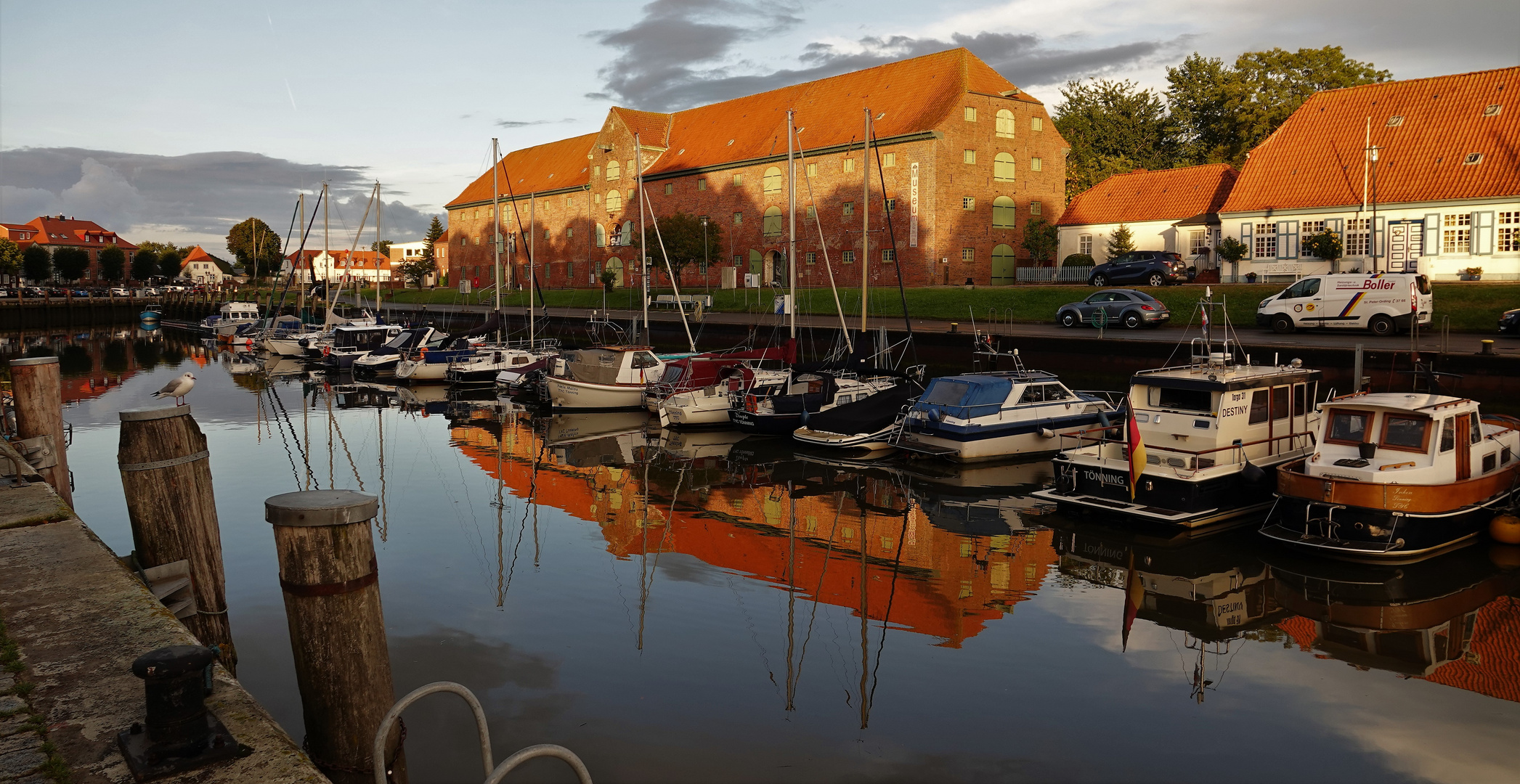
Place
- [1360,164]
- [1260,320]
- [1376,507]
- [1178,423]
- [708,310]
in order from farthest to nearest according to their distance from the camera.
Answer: [708,310] → [1360,164] → [1260,320] → [1178,423] → [1376,507]

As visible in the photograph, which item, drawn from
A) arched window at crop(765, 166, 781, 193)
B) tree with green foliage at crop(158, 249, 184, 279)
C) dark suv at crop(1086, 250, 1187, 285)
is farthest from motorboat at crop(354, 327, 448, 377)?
tree with green foliage at crop(158, 249, 184, 279)

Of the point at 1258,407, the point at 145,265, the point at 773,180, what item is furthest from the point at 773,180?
the point at 145,265

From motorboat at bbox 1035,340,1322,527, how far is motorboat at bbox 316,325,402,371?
36186 mm

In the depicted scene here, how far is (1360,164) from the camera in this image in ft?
137

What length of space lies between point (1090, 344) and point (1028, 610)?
19.0 m

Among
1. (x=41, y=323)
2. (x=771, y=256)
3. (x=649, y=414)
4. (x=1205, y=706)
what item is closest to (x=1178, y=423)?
(x=1205, y=706)

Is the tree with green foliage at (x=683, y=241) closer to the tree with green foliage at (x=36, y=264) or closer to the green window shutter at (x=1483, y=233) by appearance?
the green window shutter at (x=1483, y=233)

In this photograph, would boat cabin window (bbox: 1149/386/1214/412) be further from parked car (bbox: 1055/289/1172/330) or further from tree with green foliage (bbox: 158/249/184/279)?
tree with green foliage (bbox: 158/249/184/279)

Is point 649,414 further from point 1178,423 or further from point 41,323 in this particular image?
point 41,323

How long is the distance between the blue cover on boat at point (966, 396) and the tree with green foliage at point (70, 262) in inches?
5635

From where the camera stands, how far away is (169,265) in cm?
15388

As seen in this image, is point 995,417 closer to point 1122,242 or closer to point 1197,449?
point 1197,449

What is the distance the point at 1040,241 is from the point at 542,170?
4851cm

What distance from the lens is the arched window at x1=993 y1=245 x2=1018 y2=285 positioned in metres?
53.9
